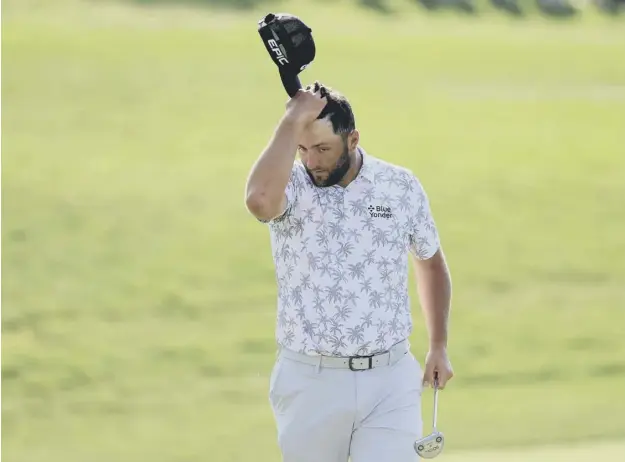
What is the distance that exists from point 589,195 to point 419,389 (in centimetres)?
1381

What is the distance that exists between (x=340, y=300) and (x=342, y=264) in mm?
105

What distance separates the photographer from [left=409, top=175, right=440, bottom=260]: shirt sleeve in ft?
13.5

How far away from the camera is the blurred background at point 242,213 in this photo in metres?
9.18

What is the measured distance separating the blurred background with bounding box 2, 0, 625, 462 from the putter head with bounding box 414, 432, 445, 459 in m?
2.40

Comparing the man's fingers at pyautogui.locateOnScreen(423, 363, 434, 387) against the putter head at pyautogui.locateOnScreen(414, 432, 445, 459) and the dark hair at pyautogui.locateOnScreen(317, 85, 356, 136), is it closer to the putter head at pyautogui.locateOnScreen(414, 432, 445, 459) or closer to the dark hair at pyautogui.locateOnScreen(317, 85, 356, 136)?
the putter head at pyautogui.locateOnScreen(414, 432, 445, 459)

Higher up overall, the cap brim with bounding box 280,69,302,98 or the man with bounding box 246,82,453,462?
the cap brim with bounding box 280,69,302,98

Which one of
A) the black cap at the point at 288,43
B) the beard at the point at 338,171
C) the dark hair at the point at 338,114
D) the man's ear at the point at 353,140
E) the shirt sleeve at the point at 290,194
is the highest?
the black cap at the point at 288,43

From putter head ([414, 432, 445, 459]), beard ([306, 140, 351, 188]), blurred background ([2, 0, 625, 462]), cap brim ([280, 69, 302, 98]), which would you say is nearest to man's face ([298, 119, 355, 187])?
beard ([306, 140, 351, 188])

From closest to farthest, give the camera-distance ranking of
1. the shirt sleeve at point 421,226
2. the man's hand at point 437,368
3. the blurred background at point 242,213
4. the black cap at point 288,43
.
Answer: the black cap at point 288,43
the shirt sleeve at point 421,226
the man's hand at point 437,368
the blurred background at point 242,213

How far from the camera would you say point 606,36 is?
28531 millimetres

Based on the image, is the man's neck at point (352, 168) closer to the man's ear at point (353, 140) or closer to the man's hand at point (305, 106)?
the man's ear at point (353, 140)

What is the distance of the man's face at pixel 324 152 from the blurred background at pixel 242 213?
2.86 m

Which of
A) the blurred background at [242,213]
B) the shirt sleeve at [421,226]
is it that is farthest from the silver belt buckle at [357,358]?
the blurred background at [242,213]

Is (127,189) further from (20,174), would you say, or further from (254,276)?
(254,276)
